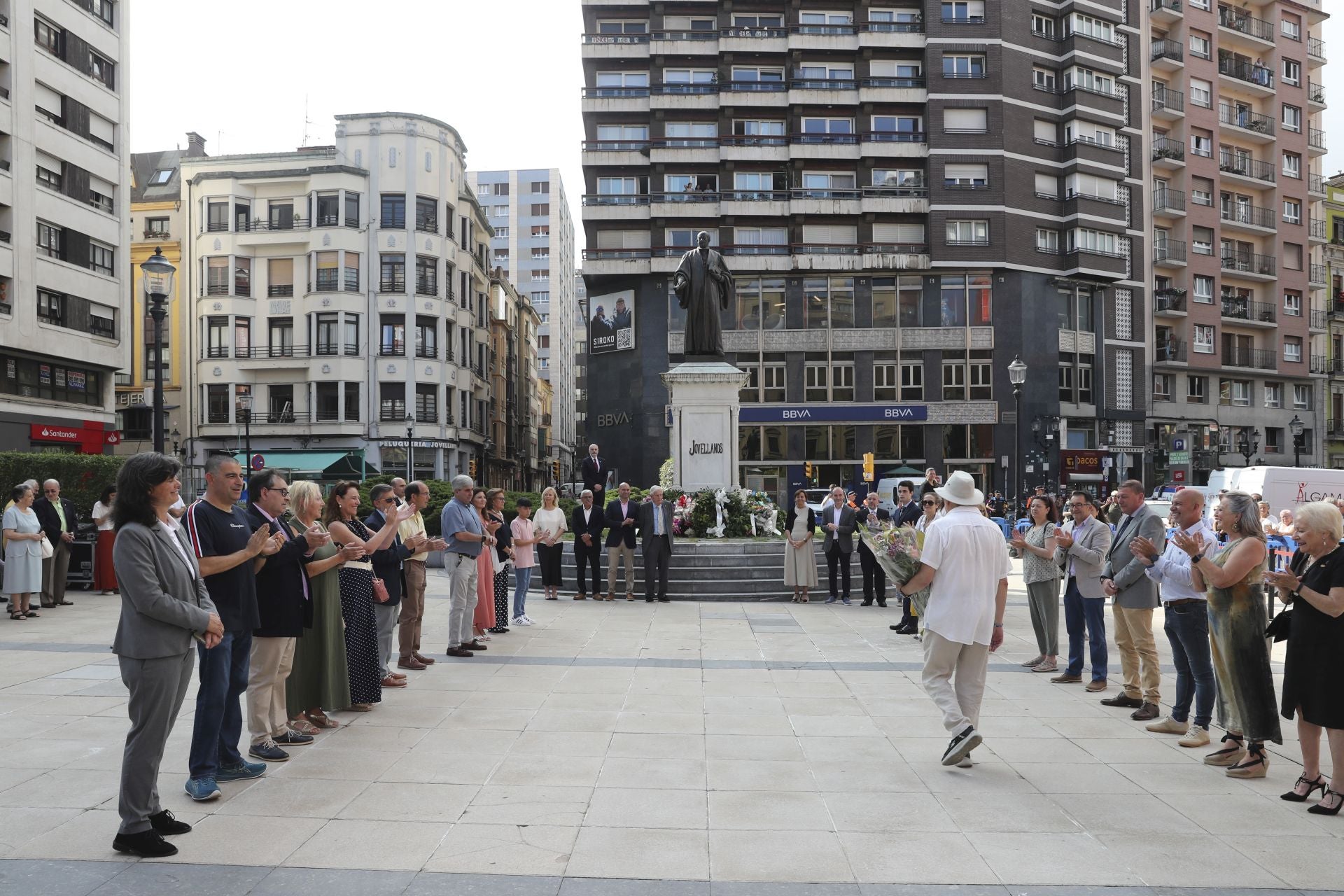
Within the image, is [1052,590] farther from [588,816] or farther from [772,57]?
[772,57]

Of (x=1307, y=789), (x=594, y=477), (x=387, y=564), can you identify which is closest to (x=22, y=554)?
(x=387, y=564)

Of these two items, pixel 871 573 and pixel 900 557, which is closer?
pixel 900 557

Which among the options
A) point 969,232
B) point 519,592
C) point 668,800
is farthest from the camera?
point 969,232

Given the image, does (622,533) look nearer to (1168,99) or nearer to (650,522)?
(650,522)

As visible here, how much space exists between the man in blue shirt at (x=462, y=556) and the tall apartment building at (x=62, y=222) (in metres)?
29.2

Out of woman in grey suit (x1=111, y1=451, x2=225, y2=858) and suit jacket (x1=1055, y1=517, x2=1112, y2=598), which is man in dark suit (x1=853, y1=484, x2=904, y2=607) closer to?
suit jacket (x1=1055, y1=517, x2=1112, y2=598)

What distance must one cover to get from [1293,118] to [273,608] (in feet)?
227

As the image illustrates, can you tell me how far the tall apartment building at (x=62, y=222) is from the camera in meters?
33.4

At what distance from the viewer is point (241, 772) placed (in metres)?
6.20

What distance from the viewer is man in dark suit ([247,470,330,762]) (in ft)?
21.4

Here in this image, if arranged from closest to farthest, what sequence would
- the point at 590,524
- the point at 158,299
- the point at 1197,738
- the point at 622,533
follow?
the point at 1197,738, the point at 158,299, the point at 622,533, the point at 590,524

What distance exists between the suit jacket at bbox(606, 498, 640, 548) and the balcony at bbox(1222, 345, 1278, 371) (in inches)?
2047

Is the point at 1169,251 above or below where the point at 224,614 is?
above

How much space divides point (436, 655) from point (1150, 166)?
5463cm
